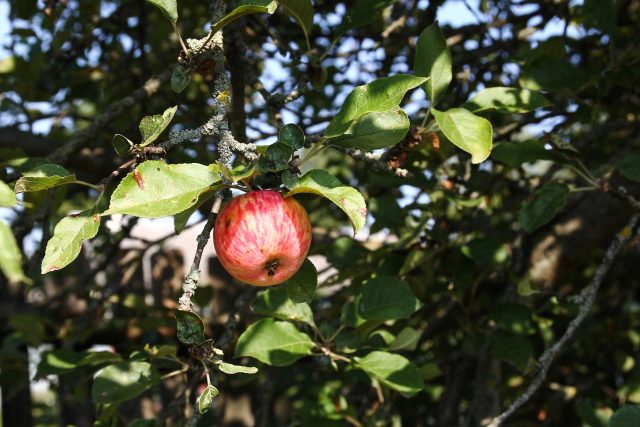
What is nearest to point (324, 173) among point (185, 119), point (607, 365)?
point (185, 119)

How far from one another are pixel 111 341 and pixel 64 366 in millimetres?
1195

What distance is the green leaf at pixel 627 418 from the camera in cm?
133

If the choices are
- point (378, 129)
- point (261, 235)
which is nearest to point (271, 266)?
point (261, 235)

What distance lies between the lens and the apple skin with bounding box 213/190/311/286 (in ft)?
3.71

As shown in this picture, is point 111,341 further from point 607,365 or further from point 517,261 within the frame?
point 607,365

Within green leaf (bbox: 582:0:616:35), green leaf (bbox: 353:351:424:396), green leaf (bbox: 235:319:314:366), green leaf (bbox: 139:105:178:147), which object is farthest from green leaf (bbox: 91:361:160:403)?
green leaf (bbox: 582:0:616:35)

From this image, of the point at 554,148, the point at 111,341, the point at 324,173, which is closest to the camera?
the point at 324,173

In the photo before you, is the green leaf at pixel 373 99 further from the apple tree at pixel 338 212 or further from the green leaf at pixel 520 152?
the green leaf at pixel 520 152

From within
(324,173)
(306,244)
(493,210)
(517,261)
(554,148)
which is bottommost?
(517,261)

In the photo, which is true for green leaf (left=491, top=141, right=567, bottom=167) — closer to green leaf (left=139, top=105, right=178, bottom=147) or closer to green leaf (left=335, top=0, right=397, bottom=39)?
green leaf (left=335, top=0, right=397, bottom=39)

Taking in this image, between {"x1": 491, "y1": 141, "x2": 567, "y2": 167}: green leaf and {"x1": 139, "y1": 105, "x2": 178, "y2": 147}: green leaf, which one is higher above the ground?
{"x1": 139, "y1": 105, "x2": 178, "y2": 147}: green leaf

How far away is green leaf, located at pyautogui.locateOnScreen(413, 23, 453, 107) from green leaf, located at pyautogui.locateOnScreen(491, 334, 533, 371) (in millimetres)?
835

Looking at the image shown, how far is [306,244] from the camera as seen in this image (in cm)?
119

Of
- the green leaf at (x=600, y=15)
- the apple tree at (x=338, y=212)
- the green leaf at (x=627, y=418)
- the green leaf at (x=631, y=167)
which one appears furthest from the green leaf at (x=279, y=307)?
the green leaf at (x=600, y=15)
